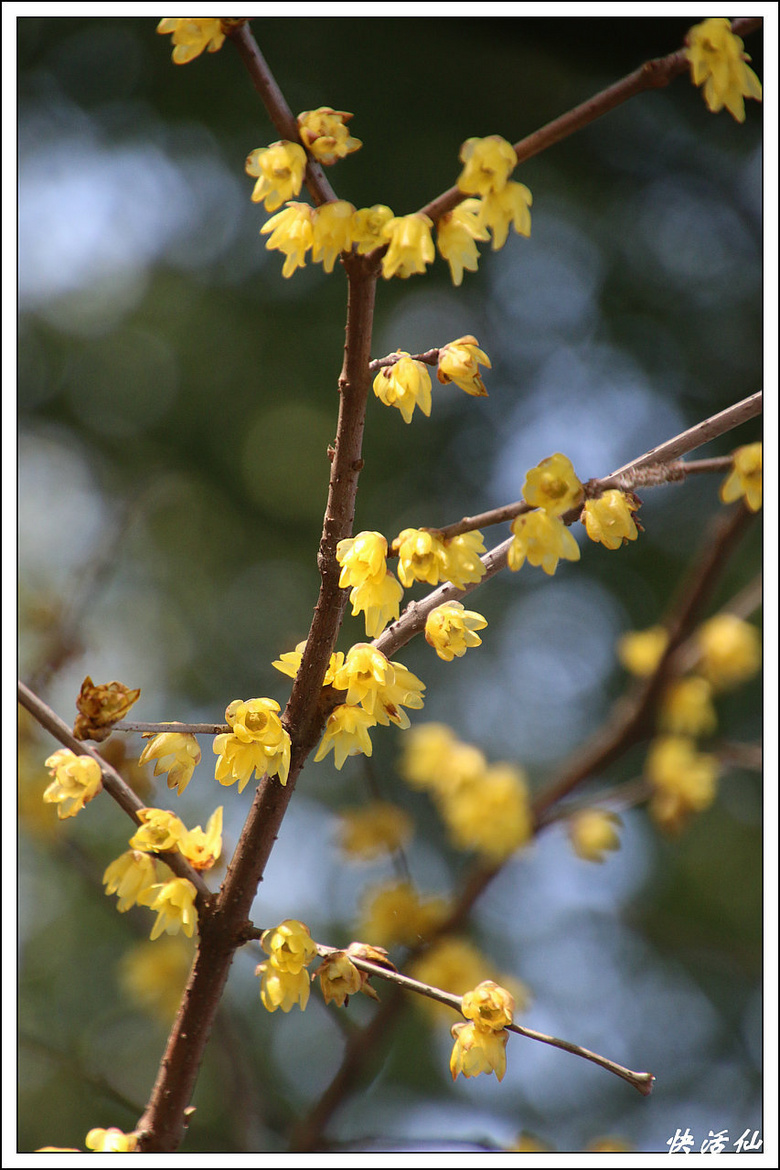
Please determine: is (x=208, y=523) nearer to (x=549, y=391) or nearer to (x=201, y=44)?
(x=549, y=391)

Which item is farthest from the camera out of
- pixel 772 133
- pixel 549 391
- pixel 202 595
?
pixel 202 595

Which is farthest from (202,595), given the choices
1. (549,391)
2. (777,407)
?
(777,407)

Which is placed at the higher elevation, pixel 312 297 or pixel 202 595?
pixel 312 297

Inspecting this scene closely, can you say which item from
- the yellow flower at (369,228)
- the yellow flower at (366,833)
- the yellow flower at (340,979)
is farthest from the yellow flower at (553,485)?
the yellow flower at (366,833)

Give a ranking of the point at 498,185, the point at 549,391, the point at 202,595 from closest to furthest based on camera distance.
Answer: the point at 498,185 → the point at 549,391 → the point at 202,595

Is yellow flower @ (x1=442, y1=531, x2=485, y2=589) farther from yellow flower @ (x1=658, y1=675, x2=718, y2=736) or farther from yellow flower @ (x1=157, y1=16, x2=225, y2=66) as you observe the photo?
yellow flower @ (x1=658, y1=675, x2=718, y2=736)
